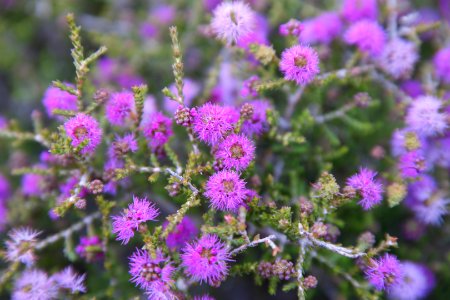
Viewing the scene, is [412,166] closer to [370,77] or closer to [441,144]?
[441,144]

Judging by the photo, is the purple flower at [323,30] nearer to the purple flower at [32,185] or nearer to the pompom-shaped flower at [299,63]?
the pompom-shaped flower at [299,63]

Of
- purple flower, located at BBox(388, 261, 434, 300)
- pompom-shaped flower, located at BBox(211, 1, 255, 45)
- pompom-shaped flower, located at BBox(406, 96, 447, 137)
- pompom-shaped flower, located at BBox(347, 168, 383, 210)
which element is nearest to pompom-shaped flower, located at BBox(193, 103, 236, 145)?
pompom-shaped flower, located at BBox(211, 1, 255, 45)

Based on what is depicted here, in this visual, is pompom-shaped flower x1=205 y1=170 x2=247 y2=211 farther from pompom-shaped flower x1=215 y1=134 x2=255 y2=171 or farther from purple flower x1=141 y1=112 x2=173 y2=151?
purple flower x1=141 y1=112 x2=173 y2=151

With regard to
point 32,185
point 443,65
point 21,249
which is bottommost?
point 21,249

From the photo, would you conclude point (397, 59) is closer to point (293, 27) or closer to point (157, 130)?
point (293, 27)

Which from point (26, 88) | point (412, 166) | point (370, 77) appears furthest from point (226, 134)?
point (26, 88)

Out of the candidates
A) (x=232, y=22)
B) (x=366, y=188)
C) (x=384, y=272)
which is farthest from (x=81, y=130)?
(x=384, y=272)
